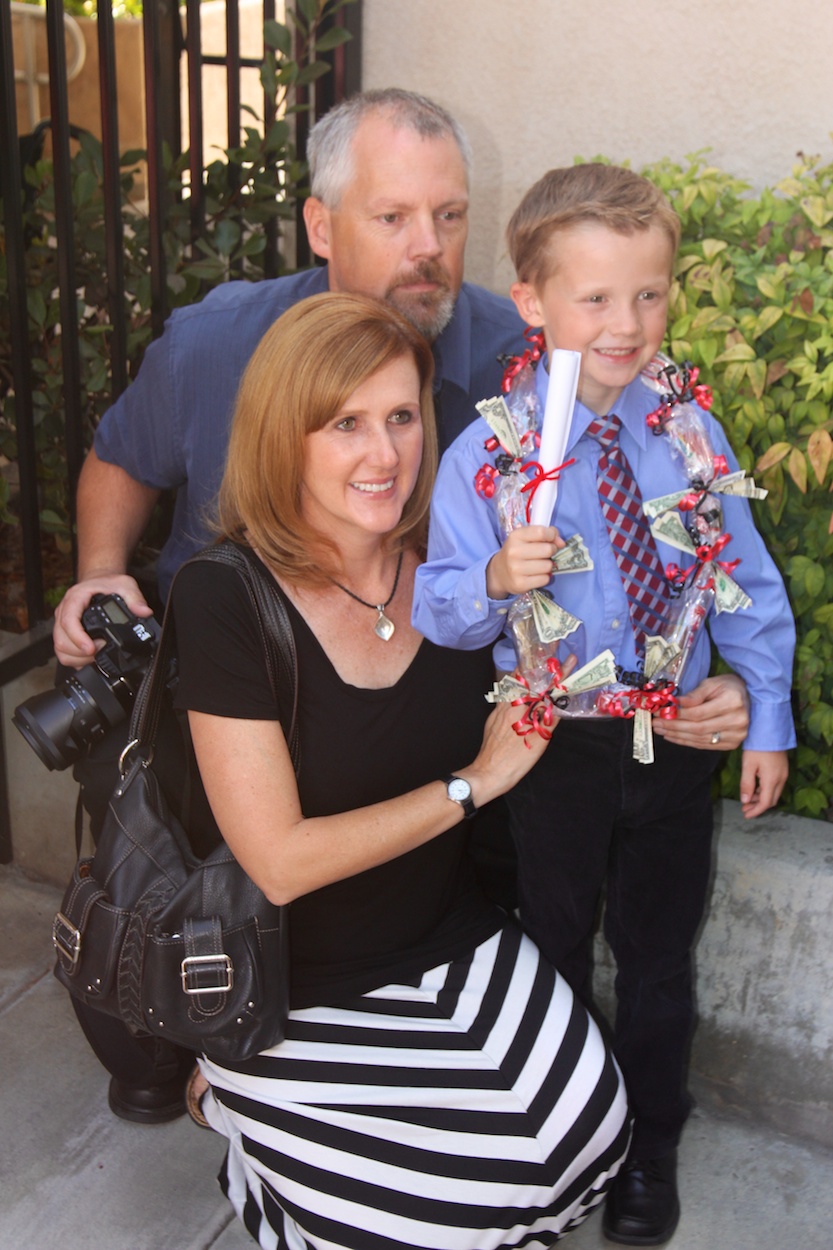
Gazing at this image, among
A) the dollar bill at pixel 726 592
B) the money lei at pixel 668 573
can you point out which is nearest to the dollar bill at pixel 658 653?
the money lei at pixel 668 573

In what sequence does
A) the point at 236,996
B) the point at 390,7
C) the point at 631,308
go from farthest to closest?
the point at 390,7
the point at 236,996
the point at 631,308

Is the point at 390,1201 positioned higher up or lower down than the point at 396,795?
lower down

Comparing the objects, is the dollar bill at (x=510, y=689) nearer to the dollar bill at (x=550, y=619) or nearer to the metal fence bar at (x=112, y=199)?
the dollar bill at (x=550, y=619)

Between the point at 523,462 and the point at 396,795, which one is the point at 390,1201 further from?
the point at 523,462

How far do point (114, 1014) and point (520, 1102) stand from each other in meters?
0.70

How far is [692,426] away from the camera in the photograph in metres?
2.07

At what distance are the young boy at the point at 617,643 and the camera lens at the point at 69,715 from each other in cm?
69

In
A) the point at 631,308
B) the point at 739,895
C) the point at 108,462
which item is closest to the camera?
the point at 631,308

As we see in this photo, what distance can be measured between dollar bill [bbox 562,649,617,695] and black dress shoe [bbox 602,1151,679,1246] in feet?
3.28

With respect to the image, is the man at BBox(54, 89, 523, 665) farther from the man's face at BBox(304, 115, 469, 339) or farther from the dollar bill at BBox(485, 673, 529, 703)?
the dollar bill at BBox(485, 673, 529, 703)

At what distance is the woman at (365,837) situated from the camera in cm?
204

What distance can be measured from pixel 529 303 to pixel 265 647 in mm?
696

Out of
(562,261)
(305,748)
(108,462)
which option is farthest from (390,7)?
(305,748)

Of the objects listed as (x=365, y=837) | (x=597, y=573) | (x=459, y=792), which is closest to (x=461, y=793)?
(x=459, y=792)
